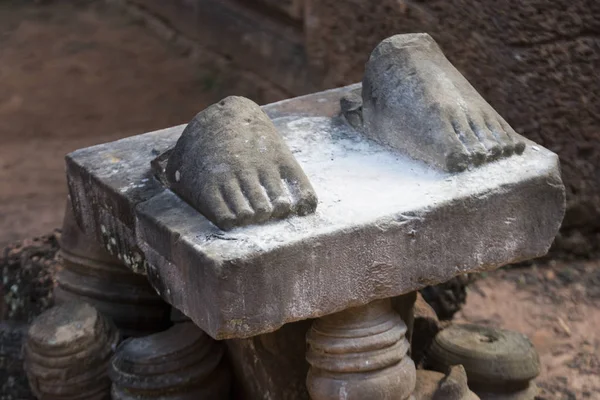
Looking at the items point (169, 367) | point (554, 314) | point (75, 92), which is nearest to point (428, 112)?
point (169, 367)

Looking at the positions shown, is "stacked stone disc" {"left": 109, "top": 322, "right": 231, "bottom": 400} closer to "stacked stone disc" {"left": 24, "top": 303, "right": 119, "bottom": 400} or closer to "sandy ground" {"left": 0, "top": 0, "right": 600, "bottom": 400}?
"stacked stone disc" {"left": 24, "top": 303, "right": 119, "bottom": 400}

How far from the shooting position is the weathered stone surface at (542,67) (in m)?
3.45

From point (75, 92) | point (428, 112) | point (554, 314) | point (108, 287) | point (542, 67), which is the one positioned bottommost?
point (75, 92)

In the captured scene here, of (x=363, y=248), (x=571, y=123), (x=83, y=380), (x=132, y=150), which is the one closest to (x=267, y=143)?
(x=363, y=248)

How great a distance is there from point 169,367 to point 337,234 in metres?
0.74

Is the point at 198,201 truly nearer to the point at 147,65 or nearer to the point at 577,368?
the point at 577,368

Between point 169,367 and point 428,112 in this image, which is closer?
point 428,112

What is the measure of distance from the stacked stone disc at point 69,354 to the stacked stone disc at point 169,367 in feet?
0.32

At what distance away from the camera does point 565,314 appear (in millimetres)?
3492

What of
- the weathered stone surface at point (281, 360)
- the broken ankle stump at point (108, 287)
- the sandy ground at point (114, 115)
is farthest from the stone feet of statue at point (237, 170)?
the sandy ground at point (114, 115)

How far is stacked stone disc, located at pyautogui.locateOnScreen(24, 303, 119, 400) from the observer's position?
8.84 ft

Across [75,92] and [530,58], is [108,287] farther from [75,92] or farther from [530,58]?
[75,92]

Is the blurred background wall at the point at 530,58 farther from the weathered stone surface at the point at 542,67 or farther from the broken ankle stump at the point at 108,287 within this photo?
the broken ankle stump at the point at 108,287

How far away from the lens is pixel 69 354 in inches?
106
